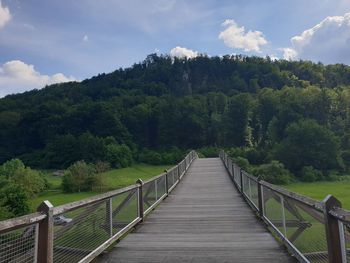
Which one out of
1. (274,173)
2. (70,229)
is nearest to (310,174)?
(274,173)

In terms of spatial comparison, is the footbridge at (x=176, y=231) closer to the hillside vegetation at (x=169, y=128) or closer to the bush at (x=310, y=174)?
the hillside vegetation at (x=169, y=128)

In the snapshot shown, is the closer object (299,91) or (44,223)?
(44,223)

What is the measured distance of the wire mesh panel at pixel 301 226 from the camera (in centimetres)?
419

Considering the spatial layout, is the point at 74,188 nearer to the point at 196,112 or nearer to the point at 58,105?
the point at 58,105

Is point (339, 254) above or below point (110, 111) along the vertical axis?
below

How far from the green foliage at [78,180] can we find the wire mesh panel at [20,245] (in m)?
66.5

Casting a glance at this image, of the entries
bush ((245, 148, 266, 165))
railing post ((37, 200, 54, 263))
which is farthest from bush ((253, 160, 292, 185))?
railing post ((37, 200, 54, 263))

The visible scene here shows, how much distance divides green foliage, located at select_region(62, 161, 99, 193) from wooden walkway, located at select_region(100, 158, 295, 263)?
195 feet

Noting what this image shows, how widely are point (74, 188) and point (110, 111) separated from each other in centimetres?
4196

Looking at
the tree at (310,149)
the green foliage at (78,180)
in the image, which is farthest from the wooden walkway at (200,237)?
the tree at (310,149)

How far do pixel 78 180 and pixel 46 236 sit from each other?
222ft

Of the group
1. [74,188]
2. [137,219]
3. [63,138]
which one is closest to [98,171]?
[74,188]

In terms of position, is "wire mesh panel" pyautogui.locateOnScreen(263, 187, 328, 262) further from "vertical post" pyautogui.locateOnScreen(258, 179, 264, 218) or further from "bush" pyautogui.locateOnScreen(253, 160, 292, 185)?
"bush" pyautogui.locateOnScreen(253, 160, 292, 185)

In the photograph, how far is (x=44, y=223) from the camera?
3.83m
